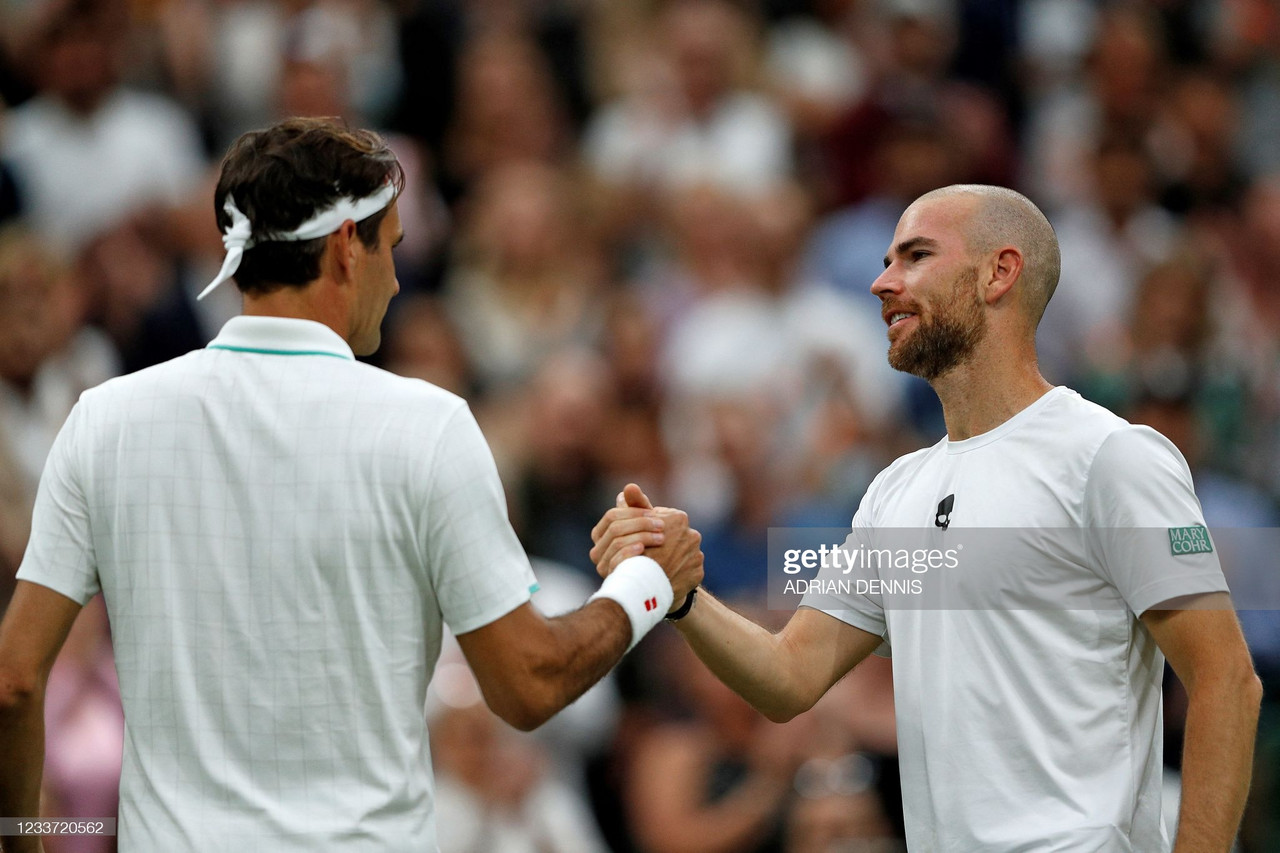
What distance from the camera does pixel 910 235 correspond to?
370cm

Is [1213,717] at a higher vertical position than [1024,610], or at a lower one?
lower

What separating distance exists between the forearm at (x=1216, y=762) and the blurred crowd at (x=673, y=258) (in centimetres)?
292

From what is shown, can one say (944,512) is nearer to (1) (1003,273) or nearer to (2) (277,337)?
(1) (1003,273)

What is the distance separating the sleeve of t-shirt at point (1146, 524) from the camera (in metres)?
3.13

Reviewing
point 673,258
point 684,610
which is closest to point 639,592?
point 684,610

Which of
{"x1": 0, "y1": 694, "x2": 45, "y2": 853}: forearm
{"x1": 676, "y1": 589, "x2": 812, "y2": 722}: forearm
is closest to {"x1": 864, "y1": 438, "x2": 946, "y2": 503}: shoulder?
{"x1": 676, "y1": 589, "x2": 812, "y2": 722}: forearm

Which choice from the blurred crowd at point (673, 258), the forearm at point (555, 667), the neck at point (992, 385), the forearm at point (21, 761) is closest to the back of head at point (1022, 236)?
the neck at point (992, 385)

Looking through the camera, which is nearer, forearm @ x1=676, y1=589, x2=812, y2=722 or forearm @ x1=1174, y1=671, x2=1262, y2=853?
forearm @ x1=1174, y1=671, x2=1262, y2=853

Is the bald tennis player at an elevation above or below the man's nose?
below

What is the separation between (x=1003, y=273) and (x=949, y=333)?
0.65 feet

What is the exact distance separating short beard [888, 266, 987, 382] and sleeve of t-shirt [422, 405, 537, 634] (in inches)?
45.8

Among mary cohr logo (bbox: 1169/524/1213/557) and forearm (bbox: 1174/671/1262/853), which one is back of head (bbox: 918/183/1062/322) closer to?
mary cohr logo (bbox: 1169/524/1213/557)

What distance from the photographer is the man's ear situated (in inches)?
142

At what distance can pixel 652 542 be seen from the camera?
3.56 metres
